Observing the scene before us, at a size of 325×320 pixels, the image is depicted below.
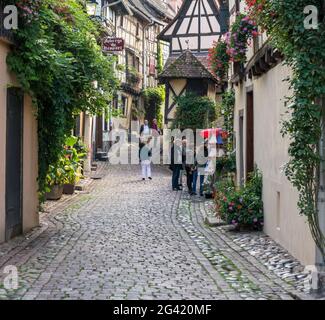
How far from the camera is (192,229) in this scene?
12.4 meters

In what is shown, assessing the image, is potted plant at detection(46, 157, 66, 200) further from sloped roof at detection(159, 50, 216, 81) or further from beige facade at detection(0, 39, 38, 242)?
sloped roof at detection(159, 50, 216, 81)

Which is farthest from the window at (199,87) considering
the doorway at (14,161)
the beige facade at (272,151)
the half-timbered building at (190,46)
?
the doorway at (14,161)

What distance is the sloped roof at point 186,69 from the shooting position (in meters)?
30.4

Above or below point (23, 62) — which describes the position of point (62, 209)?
below

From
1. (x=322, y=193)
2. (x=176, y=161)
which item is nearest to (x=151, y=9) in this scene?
(x=176, y=161)

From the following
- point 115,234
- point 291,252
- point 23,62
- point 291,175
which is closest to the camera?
point 291,175

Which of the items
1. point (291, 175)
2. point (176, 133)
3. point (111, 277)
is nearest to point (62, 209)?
point (111, 277)

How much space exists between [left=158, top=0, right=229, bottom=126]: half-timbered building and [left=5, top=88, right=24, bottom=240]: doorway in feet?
65.6

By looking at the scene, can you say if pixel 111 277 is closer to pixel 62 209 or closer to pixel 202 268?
pixel 202 268

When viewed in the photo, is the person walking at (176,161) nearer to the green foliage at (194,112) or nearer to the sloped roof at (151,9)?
the green foliage at (194,112)

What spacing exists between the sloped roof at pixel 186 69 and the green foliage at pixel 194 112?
957mm

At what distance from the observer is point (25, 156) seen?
11.2 m

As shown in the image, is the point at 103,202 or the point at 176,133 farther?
the point at 176,133

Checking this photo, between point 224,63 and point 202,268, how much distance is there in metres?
8.53
